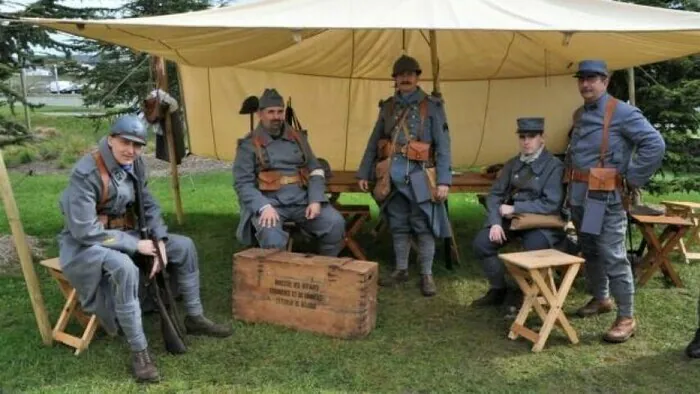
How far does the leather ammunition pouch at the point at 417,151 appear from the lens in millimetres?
4668

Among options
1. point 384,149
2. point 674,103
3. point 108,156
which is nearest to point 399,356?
point 384,149

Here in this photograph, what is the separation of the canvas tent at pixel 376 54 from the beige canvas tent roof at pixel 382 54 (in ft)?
0.04

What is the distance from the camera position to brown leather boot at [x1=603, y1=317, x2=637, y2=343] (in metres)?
3.77

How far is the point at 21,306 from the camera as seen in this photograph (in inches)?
172

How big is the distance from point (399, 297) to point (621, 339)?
4.95 ft

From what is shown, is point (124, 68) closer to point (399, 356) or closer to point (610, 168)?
point (399, 356)

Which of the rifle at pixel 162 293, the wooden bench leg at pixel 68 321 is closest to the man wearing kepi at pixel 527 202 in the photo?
the rifle at pixel 162 293

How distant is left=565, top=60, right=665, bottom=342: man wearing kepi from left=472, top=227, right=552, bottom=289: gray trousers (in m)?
0.35

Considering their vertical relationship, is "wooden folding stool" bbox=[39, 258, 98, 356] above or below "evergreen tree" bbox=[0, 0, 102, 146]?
below

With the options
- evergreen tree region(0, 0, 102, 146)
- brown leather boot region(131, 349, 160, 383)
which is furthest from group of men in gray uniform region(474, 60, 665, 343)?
evergreen tree region(0, 0, 102, 146)

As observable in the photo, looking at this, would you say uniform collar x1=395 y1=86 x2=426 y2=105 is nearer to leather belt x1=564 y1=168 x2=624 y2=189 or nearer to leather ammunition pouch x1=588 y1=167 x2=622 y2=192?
leather belt x1=564 y1=168 x2=624 y2=189

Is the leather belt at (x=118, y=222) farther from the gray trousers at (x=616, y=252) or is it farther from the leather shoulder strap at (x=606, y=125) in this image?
A: the leather shoulder strap at (x=606, y=125)

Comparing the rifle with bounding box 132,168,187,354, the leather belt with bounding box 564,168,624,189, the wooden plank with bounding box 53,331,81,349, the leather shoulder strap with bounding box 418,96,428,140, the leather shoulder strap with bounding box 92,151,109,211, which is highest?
the leather shoulder strap with bounding box 418,96,428,140

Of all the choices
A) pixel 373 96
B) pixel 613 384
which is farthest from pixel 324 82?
pixel 613 384
